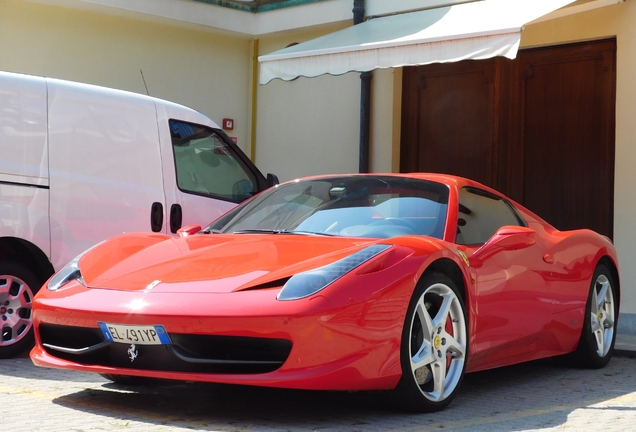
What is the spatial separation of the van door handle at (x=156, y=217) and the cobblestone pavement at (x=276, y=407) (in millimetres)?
1689

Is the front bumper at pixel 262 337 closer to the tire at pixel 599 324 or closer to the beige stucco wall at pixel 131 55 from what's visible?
the tire at pixel 599 324

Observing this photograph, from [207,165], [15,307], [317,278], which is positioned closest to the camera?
[317,278]

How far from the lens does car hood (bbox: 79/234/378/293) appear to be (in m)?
4.48

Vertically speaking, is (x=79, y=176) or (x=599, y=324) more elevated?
(x=79, y=176)

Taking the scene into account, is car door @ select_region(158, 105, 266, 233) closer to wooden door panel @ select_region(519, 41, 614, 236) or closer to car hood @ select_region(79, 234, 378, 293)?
car hood @ select_region(79, 234, 378, 293)

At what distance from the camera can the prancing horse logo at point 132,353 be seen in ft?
14.6

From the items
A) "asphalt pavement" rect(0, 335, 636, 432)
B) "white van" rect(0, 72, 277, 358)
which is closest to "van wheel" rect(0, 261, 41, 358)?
"white van" rect(0, 72, 277, 358)

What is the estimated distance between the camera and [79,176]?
22.9 feet

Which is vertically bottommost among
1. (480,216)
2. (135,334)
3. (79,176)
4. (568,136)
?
(135,334)

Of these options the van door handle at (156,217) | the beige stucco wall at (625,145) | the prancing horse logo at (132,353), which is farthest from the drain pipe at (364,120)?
the prancing horse logo at (132,353)

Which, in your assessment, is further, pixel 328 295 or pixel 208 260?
pixel 208 260

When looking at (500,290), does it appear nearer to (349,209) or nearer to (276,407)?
(349,209)

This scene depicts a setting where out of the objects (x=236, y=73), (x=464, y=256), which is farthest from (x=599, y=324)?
(x=236, y=73)

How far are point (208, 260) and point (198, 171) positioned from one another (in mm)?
3257
